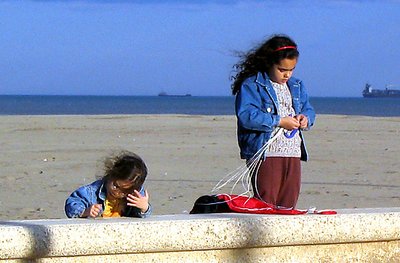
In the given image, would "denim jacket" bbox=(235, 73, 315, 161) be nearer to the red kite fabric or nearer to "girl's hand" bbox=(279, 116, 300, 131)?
"girl's hand" bbox=(279, 116, 300, 131)

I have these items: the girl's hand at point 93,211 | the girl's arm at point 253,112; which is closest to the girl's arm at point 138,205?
the girl's hand at point 93,211

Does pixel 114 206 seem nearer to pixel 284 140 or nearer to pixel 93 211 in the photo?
pixel 93 211

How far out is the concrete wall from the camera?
14.8 feet

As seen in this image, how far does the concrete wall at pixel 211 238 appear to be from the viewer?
4.50 m

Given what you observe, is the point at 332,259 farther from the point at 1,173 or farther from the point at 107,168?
the point at 1,173

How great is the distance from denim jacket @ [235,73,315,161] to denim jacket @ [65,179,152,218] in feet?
2.40

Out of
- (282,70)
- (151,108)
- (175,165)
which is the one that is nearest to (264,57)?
(282,70)

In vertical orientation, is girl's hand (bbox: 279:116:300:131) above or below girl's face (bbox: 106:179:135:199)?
above

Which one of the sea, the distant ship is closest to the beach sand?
the sea

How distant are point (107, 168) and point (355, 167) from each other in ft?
30.4

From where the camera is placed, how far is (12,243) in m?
4.45

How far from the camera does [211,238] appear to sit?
4730 mm

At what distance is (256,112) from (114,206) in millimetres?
999

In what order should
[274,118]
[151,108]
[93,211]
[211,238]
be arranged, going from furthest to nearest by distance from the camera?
A: [151,108]
[274,118]
[93,211]
[211,238]
